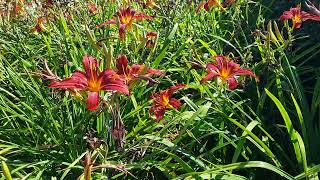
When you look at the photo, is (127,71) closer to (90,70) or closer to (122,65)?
(122,65)

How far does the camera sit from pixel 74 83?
5.21ft

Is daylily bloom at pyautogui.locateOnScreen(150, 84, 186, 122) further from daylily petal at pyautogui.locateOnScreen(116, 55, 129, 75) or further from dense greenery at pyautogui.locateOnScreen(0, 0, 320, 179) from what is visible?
daylily petal at pyautogui.locateOnScreen(116, 55, 129, 75)

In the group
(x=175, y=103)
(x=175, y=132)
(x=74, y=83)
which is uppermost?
(x=74, y=83)

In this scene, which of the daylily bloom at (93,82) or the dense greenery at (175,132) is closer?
the daylily bloom at (93,82)

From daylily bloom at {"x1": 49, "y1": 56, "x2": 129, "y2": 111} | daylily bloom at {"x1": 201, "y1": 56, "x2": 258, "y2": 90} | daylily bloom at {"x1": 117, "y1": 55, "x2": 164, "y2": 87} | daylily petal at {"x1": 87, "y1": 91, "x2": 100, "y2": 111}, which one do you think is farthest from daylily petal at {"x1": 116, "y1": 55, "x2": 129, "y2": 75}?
daylily bloom at {"x1": 201, "y1": 56, "x2": 258, "y2": 90}

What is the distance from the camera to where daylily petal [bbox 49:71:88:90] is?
1556 mm

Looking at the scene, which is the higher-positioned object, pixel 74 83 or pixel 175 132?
pixel 74 83

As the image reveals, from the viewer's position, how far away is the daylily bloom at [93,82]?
1560 mm

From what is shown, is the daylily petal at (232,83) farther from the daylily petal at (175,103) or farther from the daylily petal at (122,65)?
the daylily petal at (122,65)

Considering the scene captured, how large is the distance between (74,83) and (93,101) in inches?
4.9

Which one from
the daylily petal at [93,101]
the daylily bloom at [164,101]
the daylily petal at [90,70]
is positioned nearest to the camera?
the daylily petal at [93,101]

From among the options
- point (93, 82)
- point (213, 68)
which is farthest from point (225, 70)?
point (93, 82)

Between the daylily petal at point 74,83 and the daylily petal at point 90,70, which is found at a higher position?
the daylily petal at point 90,70

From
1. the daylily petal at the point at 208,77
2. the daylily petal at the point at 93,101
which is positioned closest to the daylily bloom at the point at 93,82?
the daylily petal at the point at 93,101
